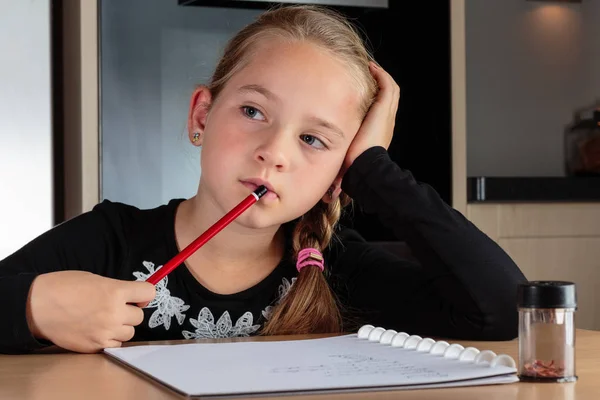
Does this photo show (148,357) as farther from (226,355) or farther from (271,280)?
(271,280)

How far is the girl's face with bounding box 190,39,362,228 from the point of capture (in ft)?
3.84

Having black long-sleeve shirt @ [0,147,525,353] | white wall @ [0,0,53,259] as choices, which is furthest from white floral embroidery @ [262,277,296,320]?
white wall @ [0,0,53,259]

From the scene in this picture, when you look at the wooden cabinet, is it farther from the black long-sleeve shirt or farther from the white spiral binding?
the white spiral binding

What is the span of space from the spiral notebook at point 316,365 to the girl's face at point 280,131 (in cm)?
27

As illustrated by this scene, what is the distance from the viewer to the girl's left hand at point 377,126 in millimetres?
1279

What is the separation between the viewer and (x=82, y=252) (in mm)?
1278

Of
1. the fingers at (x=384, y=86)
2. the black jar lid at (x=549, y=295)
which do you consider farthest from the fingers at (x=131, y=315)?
the fingers at (x=384, y=86)

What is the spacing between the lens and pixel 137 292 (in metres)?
0.94

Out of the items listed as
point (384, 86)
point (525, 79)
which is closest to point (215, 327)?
point (384, 86)

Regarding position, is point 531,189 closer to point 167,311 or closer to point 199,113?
point 199,113

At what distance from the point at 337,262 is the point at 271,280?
0.48ft

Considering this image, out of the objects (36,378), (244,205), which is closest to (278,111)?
(244,205)

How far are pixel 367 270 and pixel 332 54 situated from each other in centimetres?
33

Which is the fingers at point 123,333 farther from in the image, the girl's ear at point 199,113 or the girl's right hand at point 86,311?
the girl's ear at point 199,113
